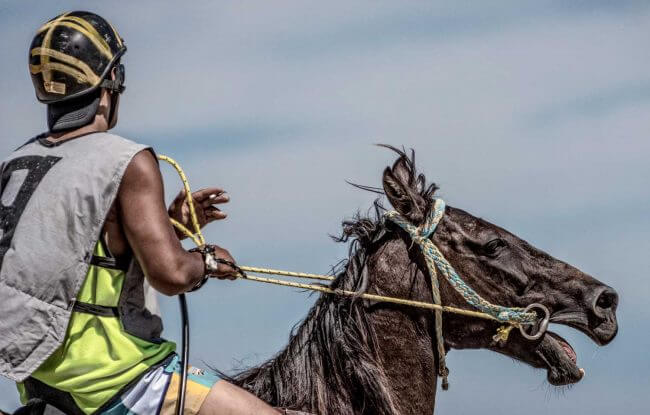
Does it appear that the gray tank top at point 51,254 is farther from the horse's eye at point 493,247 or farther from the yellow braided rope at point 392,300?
the horse's eye at point 493,247

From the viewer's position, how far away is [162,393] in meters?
5.27

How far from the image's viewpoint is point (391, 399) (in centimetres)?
651

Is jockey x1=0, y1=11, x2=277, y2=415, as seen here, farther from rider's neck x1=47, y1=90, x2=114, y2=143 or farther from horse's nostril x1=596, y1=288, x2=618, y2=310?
horse's nostril x1=596, y1=288, x2=618, y2=310

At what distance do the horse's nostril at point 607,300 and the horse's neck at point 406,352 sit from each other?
111cm

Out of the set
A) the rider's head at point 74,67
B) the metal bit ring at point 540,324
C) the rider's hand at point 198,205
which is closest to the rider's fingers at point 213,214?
the rider's hand at point 198,205

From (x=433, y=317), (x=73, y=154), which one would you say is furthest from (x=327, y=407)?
(x=73, y=154)

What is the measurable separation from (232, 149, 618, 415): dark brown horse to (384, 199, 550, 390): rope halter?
5 centimetres

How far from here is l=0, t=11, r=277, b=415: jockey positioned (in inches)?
199

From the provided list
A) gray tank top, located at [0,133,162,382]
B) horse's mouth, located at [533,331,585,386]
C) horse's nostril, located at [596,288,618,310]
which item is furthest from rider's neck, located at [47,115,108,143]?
horse's nostril, located at [596,288,618,310]

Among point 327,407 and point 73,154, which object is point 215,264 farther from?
point 327,407

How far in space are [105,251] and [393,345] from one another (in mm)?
2160

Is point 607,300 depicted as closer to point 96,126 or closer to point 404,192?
point 404,192

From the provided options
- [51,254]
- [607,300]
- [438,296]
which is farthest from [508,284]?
[51,254]

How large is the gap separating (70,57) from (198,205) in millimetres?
1270
